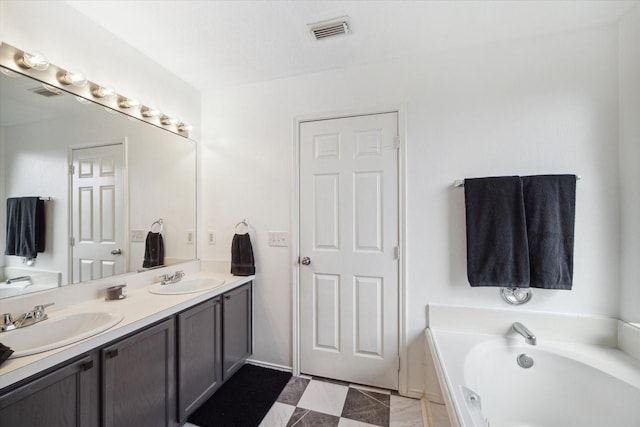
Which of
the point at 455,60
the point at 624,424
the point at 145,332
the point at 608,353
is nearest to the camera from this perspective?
the point at 624,424

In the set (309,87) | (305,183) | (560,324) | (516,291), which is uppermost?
(309,87)

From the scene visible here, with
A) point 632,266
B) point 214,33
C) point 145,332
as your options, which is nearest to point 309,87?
point 214,33

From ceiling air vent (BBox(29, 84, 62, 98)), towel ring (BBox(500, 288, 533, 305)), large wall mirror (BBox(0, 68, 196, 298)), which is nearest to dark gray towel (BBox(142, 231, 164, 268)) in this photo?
large wall mirror (BBox(0, 68, 196, 298))

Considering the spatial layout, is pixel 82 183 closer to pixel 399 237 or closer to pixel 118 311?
pixel 118 311

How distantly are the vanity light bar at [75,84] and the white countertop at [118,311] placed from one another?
1181mm

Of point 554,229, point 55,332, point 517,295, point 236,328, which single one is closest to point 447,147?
point 554,229

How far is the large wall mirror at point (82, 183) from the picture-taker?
1212 millimetres

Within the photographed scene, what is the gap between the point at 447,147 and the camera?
5.73 ft

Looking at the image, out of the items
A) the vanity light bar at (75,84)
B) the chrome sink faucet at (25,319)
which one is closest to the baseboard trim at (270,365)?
the chrome sink faucet at (25,319)

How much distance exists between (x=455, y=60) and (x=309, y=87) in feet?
3.45

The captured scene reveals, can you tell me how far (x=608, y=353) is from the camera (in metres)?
1.42

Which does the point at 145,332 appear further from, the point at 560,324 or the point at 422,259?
the point at 560,324

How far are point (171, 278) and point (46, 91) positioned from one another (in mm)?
1308

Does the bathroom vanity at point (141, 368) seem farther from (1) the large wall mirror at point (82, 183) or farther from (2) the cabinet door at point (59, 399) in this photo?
(1) the large wall mirror at point (82, 183)
